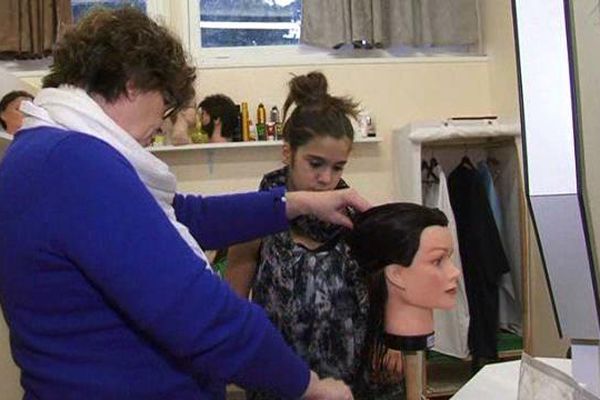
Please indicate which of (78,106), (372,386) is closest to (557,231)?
(78,106)

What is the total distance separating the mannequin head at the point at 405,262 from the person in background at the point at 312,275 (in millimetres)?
50

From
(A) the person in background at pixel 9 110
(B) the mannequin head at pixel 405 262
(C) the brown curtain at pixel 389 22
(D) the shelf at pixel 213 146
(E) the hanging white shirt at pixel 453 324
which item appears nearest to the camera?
(B) the mannequin head at pixel 405 262

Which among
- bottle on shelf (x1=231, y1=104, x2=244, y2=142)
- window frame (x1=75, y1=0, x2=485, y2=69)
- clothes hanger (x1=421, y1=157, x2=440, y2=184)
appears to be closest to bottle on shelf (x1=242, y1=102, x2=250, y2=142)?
bottle on shelf (x1=231, y1=104, x2=244, y2=142)

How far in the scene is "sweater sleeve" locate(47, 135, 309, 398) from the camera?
796 mm

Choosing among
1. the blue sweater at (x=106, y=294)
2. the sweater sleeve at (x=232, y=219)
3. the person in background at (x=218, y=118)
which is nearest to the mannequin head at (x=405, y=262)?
the sweater sleeve at (x=232, y=219)

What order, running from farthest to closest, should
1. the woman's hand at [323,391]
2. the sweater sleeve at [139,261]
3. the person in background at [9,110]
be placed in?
the person in background at [9,110]
the woman's hand at [323,391]
the sweater sleeve at [139,261]

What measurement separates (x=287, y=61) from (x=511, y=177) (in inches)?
45.1

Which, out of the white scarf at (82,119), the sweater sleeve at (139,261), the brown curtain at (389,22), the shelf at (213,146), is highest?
the brown curtain at (389,22)

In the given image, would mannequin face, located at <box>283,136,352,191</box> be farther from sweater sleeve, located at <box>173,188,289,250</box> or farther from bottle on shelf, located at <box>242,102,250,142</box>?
bottle on shelf, located at <box>242,102,250,142</box>

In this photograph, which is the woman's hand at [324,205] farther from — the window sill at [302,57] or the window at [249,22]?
the window at [249,22]

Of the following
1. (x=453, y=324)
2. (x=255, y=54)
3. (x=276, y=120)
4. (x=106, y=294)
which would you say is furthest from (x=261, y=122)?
(x=106, y=294)

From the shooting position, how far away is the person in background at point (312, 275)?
1353 mm

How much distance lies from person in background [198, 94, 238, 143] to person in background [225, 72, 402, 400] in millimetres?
1304

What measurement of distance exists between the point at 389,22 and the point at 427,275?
1.97 m
